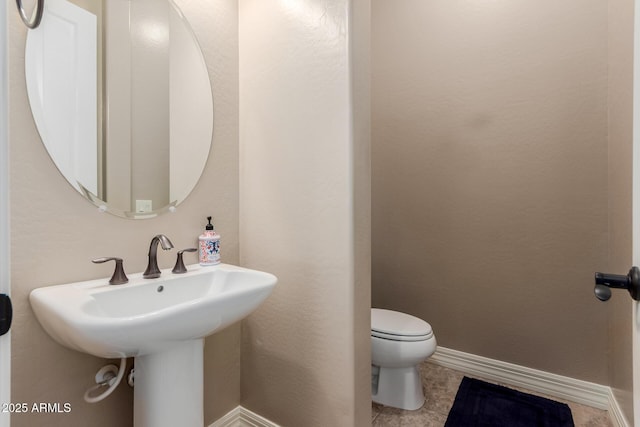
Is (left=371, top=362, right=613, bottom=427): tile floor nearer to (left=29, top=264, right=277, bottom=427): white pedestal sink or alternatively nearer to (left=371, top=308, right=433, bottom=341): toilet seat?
(left=371, top=308, right=433, bottom=341): toilet seat

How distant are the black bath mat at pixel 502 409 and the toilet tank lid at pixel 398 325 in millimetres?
443

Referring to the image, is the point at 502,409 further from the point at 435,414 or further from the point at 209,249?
the point at 209,249

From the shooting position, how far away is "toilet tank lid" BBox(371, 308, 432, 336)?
1552 mm

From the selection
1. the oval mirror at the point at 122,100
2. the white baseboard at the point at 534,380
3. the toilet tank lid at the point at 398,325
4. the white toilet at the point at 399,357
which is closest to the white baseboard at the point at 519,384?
the white baseboard at the point at 534,380

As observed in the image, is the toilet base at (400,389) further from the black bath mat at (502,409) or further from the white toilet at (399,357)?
the black bath mat at (502,409)

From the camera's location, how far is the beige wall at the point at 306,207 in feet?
3.87

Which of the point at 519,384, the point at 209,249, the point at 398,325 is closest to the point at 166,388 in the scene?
the point at 209,249

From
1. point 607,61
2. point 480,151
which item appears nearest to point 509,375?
point 480,151

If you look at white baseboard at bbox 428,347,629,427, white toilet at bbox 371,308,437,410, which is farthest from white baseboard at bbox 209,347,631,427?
white toilet at bbox 371,308,437,410

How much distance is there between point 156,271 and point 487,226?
5.88ft

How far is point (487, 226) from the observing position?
1895 millimetres

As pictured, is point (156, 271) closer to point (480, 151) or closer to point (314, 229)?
point (314, 229)

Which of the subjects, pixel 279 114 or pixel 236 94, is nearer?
pixel 279 114

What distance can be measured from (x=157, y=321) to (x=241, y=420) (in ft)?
3.57
